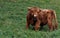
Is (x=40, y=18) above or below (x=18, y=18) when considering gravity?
above

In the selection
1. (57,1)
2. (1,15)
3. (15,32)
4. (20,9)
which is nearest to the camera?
(15,32)

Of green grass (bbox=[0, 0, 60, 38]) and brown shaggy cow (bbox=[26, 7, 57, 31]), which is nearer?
green grass (bbox=[0, 0, 60, 38])

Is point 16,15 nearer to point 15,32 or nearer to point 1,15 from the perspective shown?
point 1,15

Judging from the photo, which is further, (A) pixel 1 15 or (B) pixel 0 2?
(B) pixel 0 2

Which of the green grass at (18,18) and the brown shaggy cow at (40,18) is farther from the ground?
the brown shaggy cow at (40,18)

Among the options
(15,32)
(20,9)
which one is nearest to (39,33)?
(15,32)

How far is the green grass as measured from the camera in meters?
10.8

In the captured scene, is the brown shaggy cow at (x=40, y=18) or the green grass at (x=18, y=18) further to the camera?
the brown shaggy cow at (x=40, y=18)

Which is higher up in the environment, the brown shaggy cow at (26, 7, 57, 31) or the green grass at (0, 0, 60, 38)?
the brown shaggy cow at (26, 7, 57, 31)

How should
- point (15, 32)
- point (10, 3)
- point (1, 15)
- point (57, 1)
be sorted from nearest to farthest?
point (15, 32) < point (1, 15) < point (10, 3) < point (57, 1)

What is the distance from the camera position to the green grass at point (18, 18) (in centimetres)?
1083

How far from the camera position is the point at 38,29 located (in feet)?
40.7

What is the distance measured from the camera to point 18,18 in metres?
14.5

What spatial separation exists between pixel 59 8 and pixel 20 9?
2.21 meters
